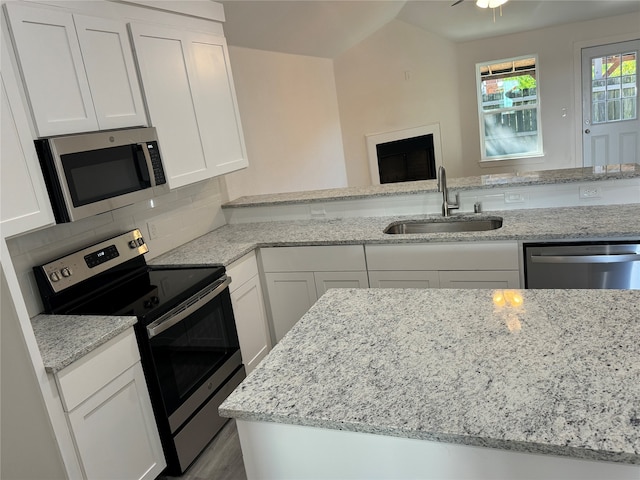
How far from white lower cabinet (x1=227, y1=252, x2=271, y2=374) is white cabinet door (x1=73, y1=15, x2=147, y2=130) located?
3.16 ft

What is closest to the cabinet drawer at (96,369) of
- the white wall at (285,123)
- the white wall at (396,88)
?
the white wall at (285,123)

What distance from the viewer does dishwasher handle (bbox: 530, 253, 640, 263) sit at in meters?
2.30

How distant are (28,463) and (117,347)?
0.50m

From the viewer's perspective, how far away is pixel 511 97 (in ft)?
21.0

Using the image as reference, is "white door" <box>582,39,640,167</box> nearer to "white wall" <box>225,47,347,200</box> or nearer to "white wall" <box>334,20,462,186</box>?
"white wall" <box>334,20,462,186</box>

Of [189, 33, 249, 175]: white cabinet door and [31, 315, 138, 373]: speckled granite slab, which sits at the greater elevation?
[189, 33, 249, 175]: white cabinet door

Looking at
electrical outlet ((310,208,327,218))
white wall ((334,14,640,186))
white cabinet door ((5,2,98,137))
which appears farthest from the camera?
white wall ((334,14,640,186))

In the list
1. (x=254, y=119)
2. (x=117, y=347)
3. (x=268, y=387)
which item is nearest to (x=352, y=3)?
(x=254, y=119)

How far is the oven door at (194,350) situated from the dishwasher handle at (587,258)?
1616 mm

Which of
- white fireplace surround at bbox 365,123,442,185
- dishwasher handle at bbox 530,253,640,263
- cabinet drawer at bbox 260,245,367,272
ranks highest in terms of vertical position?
white fireplace surround at bbox 365,123,442,185

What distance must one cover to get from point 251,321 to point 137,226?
859 millimetres

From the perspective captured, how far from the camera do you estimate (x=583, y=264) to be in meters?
2.38

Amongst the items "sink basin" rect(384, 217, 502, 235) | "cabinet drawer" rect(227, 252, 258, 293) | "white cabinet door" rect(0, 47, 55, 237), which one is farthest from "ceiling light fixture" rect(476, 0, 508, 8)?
"white cabinet door" rect(0, 47, 55, 237)

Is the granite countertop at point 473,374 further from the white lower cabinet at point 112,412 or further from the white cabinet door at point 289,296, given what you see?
the white cabinet door at point 289,296
